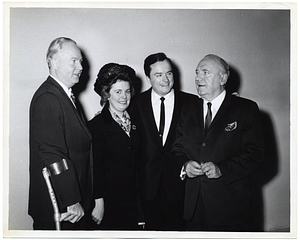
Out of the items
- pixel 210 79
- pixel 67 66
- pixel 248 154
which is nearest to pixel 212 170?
pixel 248 154

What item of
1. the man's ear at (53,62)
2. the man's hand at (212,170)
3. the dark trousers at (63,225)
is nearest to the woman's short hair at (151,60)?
the man's ear at (53,62)

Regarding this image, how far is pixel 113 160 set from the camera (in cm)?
245

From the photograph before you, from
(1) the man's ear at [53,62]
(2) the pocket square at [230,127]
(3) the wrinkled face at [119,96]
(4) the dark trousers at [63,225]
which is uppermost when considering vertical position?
(1) the man's ear at [53,62]

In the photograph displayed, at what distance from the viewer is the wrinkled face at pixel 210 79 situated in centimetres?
250

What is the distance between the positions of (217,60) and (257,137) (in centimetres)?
51

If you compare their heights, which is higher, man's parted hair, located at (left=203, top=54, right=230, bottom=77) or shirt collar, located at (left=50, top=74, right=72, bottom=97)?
man's parted hair, located at (left=203, top=54, right=230, bottom=77)

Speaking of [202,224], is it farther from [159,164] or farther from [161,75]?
[161,75]

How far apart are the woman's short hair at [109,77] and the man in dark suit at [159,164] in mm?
107

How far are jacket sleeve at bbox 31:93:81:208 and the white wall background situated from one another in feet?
0.45

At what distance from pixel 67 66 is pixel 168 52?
0.60 metres

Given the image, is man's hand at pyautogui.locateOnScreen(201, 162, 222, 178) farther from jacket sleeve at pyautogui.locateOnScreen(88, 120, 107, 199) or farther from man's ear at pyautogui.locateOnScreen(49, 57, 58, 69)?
man's ear at pyautogui.locateOnScreen(49, 57, 58, 69)

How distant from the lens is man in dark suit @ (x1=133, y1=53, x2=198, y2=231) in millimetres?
2492

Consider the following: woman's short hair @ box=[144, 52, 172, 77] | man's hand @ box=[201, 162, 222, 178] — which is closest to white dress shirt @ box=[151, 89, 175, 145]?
woman's short hair @ box=[144, 52, 172, 77]

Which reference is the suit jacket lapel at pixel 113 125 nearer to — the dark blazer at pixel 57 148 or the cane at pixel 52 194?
the dark blazer at pixel 57 148
